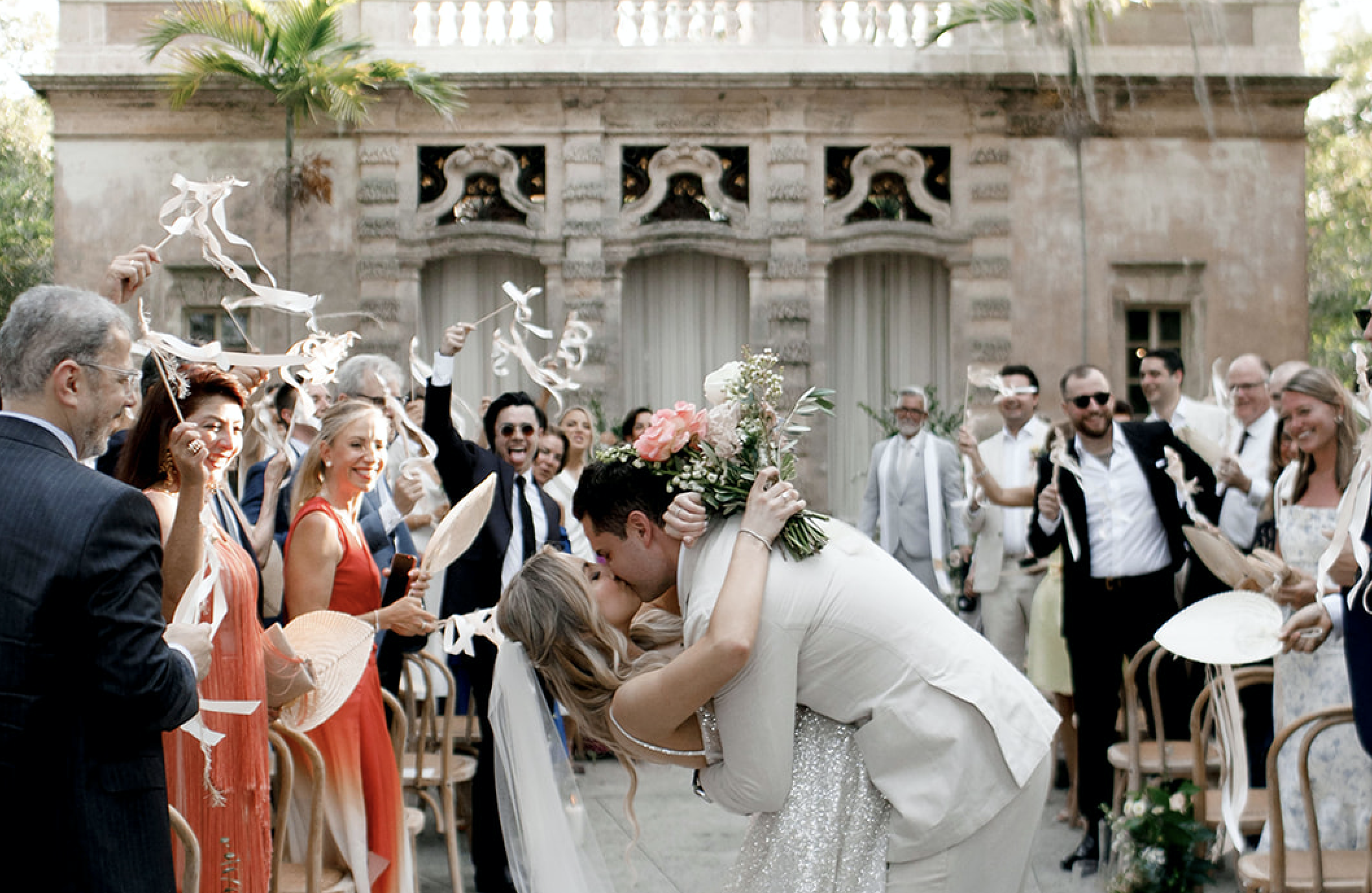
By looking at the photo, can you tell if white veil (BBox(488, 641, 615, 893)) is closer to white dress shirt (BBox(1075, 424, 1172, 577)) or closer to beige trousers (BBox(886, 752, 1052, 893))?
beige trousers (BBox(886, 752, 1052, 893))

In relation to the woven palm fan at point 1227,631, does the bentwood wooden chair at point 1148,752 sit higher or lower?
lower

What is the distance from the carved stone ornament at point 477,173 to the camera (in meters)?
14.1

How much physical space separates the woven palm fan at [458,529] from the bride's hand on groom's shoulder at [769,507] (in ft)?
5.92

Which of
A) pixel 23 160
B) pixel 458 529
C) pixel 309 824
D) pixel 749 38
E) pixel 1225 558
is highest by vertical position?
pixel 23 160

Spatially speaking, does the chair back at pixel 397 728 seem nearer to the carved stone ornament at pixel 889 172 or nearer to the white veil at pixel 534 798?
the white veil at pixel 534 798

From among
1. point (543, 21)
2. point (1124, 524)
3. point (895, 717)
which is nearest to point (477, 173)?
point (543, 21)

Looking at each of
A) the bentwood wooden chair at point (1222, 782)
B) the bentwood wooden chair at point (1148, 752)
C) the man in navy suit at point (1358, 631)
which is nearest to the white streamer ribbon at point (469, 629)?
the bentwood wooden chair at point (1222, 782)

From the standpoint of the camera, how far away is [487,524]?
5719 mm

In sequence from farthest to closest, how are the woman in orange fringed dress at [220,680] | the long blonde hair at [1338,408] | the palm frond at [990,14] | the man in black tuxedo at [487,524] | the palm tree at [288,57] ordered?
the palm frond at [990,14]
the palm tree at [288,57]
the man in black tuxedo at [487,524]
the long blonde hair at [1338,408]
the woman in orange fringed dress at [220,680]

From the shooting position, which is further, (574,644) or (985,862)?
(574,644)

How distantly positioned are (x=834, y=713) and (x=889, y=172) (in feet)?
41.2

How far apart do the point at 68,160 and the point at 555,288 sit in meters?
5.09

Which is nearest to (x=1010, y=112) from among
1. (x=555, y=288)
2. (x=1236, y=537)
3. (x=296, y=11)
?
(x=555, y=288)

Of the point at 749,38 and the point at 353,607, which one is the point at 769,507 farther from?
the point at 749,38
